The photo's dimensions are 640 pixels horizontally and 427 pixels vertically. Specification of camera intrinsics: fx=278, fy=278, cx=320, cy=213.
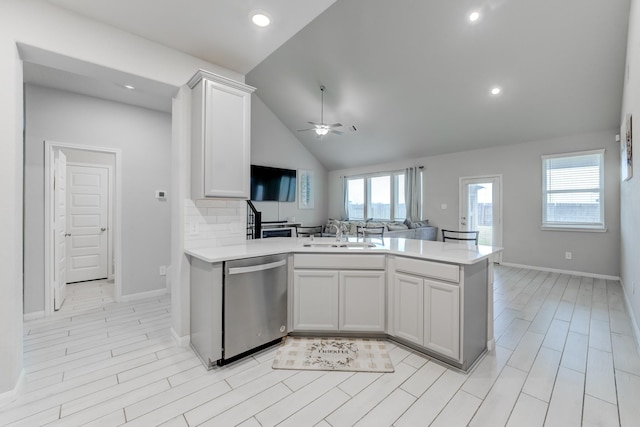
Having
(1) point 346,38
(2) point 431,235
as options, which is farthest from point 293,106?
(2) point 431,235

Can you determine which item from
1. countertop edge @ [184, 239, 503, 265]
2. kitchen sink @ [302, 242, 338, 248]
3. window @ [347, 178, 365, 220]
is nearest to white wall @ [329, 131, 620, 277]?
window @ [347, 178, 365, 220]

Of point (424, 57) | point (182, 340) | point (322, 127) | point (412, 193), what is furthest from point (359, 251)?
point (412, 193)

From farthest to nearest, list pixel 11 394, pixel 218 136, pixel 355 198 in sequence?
pixel 355 198 → pixel 218 136 → pixel 11 394

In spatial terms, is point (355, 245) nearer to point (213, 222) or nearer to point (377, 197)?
point (213, 222)

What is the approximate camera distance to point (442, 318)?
2131 mm

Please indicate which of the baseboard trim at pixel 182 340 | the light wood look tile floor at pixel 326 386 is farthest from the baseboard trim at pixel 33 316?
the baseboard trim at pixel 182 340

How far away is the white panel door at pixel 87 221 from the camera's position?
4.63 meters

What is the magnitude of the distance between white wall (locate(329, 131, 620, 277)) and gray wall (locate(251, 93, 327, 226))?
3408 millimetres

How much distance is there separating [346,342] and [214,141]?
215cm

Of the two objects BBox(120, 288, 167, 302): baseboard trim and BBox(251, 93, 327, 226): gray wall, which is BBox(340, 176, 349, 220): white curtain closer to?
BBox(251, 93, 327, 226): gray wall

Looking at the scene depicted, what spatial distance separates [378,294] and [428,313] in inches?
17.8

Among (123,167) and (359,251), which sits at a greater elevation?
(123,167)

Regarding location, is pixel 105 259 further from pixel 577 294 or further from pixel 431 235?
pixel 577 294

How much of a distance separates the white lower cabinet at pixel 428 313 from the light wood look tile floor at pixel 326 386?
17cm
